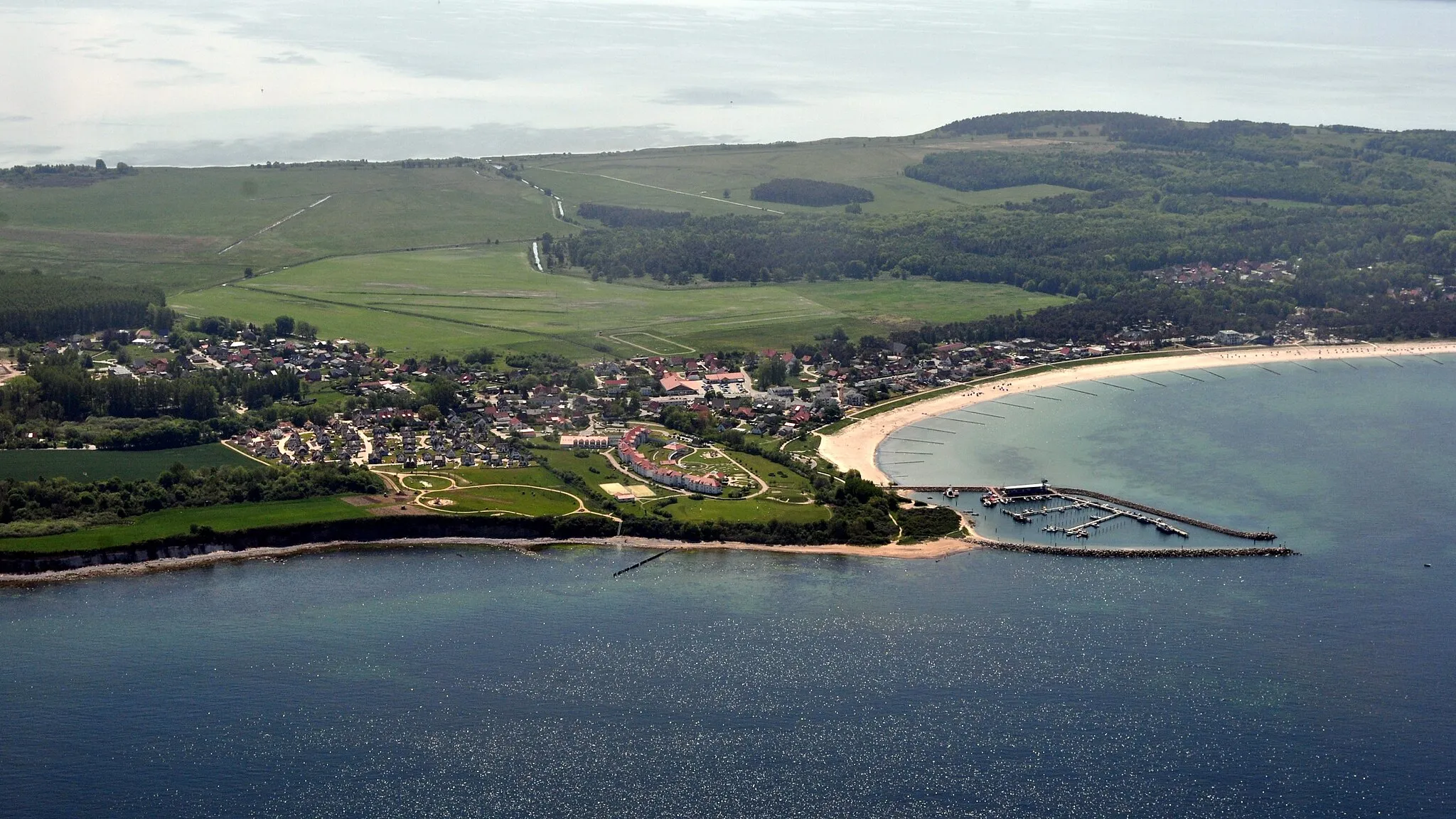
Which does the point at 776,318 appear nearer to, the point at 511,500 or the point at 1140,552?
the point at 511,500

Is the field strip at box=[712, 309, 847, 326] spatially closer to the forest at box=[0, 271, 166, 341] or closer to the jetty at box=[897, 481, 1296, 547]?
the forest at box=[0, 271, 166, 341]

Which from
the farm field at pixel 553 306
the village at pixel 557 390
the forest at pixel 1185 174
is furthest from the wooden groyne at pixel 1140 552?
the forest at pixel 1185 174

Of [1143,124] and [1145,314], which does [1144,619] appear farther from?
[1143,124]

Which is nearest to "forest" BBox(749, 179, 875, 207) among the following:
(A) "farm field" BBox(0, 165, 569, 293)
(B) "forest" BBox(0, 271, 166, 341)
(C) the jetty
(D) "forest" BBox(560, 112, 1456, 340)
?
(D) "forest" BBox(560, 112, 1456, 340)

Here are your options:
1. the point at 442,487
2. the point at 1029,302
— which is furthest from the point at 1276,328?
the point at 442,487

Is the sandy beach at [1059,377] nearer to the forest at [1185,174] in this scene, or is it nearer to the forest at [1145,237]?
the forest at [1145,237]

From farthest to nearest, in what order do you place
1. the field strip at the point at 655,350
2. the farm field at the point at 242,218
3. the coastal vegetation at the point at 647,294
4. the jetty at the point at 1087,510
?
the farm field at the point at 242,218 → the field strip at the point at 655,350 → the coastal vegetation at the point at 647,294 → the jetty at the point at 1087,510
